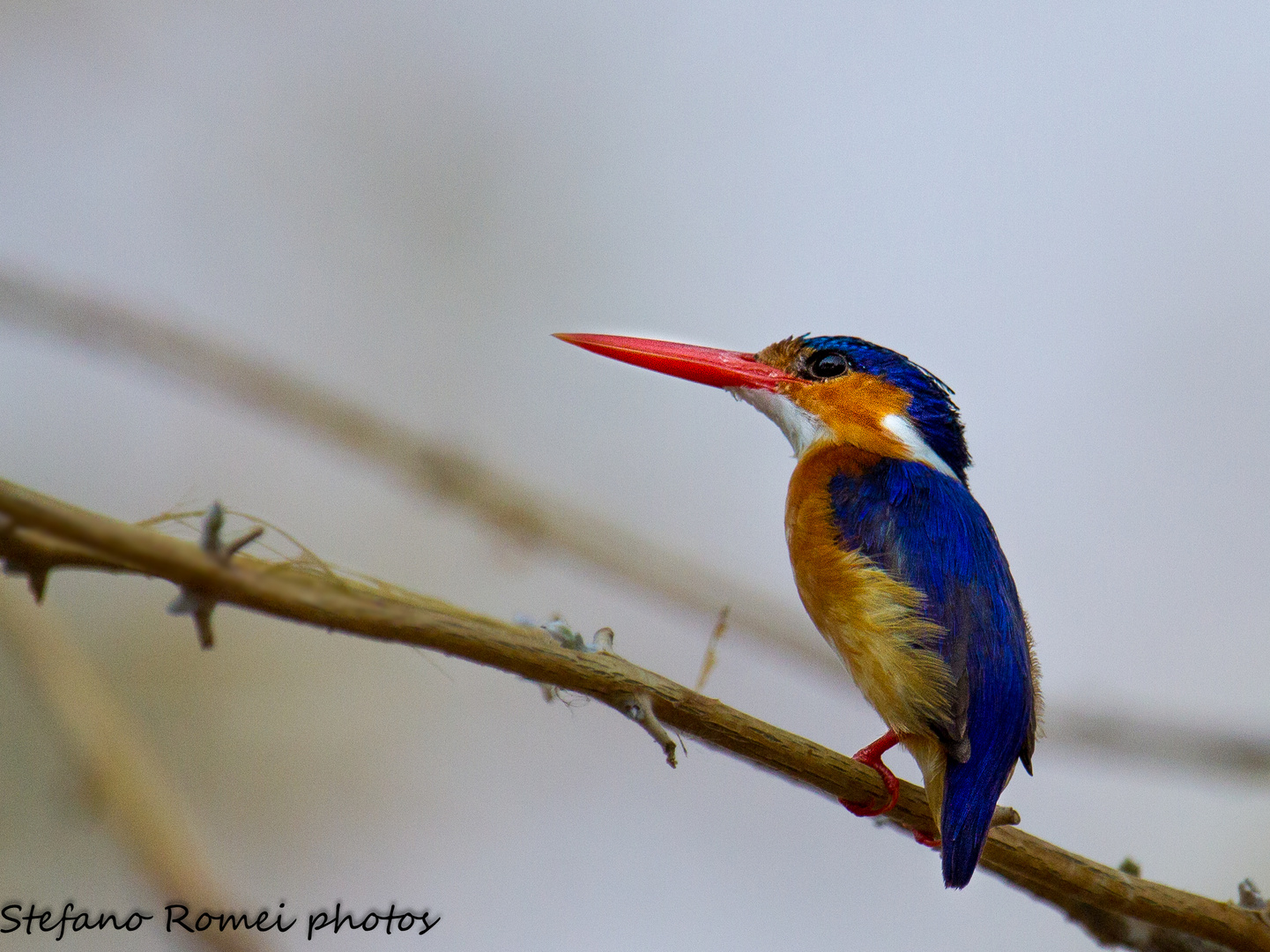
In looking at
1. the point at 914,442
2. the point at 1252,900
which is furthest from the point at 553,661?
the point at 914,442

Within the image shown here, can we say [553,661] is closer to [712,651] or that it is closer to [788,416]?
[712,651]

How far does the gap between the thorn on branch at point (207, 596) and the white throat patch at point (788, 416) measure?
2059 millimetres

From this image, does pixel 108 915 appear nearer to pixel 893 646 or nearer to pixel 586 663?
pixel 586 663

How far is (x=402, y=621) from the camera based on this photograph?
1.01m

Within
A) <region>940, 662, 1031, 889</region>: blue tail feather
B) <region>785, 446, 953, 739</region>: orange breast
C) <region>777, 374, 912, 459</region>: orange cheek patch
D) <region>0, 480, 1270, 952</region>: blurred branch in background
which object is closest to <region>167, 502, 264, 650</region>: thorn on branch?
<region>0, 480, 1270, 952</region>: blurred branch in background

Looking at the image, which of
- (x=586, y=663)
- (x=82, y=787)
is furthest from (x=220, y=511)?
(x=82, y=787)

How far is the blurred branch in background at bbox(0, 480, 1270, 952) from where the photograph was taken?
84 centimetres

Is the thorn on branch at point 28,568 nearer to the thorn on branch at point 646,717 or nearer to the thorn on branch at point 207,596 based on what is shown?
the thorn on branch at point 207,596

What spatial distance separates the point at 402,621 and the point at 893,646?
1.23 metres

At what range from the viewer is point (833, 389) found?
9.34ft

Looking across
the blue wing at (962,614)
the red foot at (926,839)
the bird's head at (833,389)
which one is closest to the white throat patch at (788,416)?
the bird's head at (833,389)

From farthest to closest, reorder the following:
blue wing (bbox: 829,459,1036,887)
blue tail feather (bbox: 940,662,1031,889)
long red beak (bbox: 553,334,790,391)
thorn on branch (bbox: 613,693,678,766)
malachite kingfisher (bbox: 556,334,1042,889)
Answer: long red beak (bbox: 553,334,790,391)
malachite kingfisher (bbox: 556,334,1042,889)
blue wing (bbox: 829,459,1036,887)
blue tail feather (bbox: 940,662,1031,889)
thorn on branch (bbox: 613,693,678,766)

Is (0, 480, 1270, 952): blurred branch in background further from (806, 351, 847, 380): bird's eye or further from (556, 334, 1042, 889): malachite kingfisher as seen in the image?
(806, 351, 847, 380): bird's eye

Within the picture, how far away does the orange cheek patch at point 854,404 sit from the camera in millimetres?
2744
